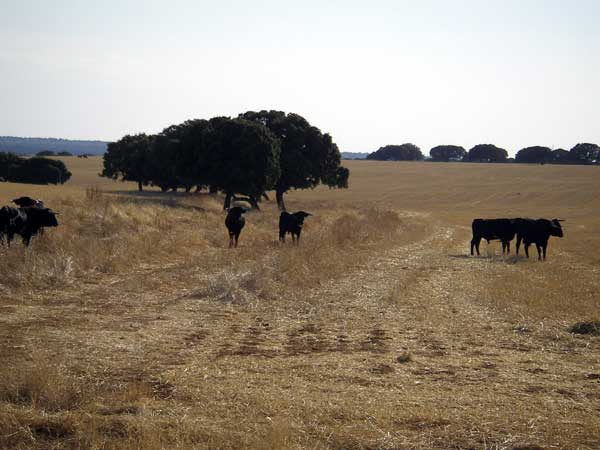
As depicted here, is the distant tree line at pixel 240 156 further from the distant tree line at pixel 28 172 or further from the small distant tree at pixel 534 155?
the small distant tree at pixel 534 155

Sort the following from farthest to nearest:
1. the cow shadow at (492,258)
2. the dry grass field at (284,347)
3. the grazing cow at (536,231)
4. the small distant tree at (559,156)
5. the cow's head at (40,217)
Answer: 1. the small distant tree at (559,156)
2. the grazing cow at (536,231)
3. the cow shadow at (492,258)
4. the cow's head at (40,217)
5. the dry grass field at (284,347)

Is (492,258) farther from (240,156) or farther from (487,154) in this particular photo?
(487,154)

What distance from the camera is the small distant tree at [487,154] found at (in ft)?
541

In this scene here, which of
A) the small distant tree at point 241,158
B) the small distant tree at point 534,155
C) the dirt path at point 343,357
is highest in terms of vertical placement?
the small distant tree at point 534,155

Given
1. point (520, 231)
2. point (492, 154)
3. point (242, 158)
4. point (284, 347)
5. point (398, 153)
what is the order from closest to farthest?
point (284, 347) → point (520, 231) → point (242, 158) → point (492, 154) → point (398, 153)

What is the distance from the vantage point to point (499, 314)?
593 inches

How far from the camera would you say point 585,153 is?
14475 centimetres

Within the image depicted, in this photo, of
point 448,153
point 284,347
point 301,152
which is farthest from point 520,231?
point 448,153

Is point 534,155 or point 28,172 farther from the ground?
point 534,155

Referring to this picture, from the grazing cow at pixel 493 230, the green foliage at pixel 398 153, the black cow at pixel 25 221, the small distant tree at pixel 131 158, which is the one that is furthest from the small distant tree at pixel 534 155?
the black cow at pixel 25 221

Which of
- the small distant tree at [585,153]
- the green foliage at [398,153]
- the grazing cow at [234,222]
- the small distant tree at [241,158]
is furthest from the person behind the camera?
the green foliage at [398,153]

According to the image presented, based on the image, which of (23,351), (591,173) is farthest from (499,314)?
(591,173)

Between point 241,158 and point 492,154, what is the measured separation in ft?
411

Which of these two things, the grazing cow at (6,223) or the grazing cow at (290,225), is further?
the grazing cow at (290,225)
